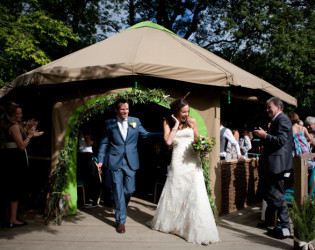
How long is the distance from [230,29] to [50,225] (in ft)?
44.7

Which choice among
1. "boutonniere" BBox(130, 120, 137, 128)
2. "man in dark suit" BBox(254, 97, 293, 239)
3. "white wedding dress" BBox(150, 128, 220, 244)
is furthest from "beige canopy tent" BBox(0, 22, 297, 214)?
"white wedding dress" BBox(150, 128, 220, 244)

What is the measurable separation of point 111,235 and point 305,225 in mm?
2752

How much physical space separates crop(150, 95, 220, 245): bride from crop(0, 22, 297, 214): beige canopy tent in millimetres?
1061

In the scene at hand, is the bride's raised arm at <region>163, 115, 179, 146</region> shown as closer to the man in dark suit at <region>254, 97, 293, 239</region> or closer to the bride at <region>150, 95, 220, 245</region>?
the bride at <region>150, 95, 220, 245</region>

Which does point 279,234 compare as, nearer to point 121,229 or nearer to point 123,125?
point 121,229

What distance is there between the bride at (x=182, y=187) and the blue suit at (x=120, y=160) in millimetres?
603

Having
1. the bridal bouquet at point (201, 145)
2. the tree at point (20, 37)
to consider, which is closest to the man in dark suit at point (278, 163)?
the bridal bouquet at point (201, 145)

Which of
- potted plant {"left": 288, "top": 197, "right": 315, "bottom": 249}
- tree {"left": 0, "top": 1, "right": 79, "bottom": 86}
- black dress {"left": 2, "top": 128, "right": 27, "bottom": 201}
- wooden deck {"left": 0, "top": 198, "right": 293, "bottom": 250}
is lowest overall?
wooden deck {"left": 0, "top": 198, "right": 293, "bottom": 250}

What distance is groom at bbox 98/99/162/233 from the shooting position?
4898mm

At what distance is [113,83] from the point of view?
5.87 m

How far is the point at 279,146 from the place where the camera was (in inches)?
184

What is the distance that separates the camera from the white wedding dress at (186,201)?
14.3ft

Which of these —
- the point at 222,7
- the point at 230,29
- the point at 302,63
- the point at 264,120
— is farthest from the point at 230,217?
the point at 222,7

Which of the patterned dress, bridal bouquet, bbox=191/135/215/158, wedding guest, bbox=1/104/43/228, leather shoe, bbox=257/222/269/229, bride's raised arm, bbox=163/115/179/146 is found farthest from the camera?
the patterned dress
